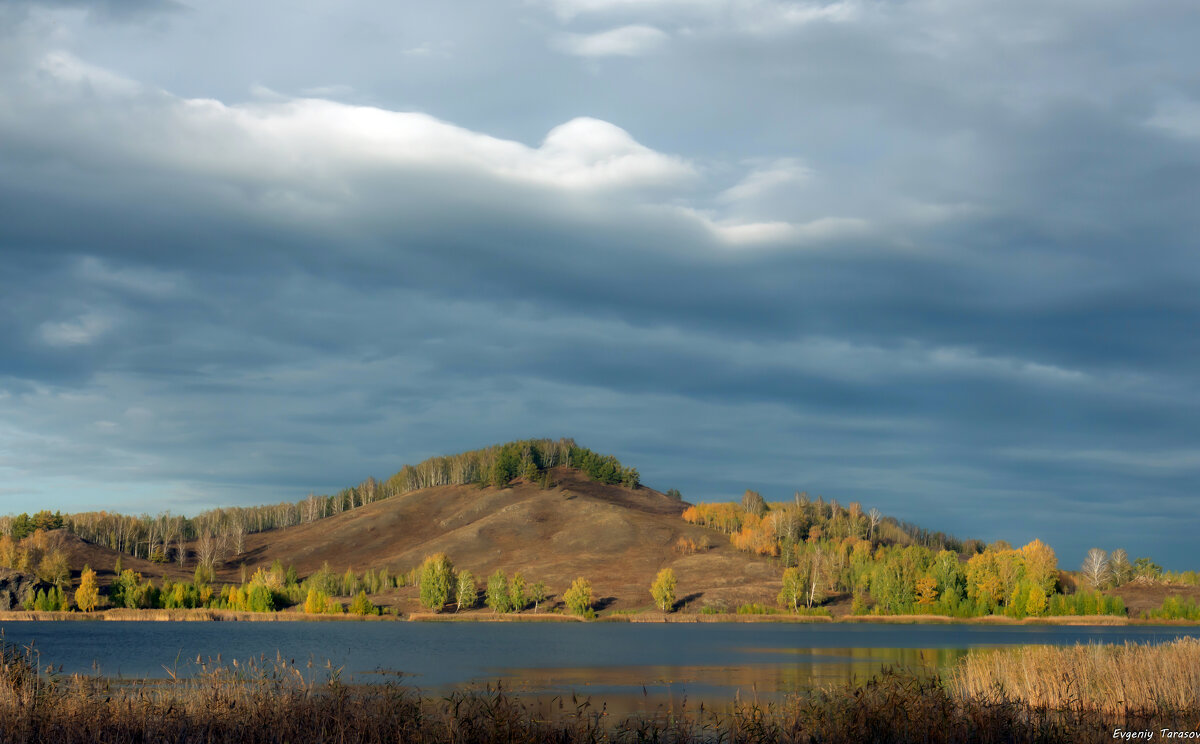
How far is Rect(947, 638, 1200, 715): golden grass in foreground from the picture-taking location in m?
31.7

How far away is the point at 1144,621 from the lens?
171 metres

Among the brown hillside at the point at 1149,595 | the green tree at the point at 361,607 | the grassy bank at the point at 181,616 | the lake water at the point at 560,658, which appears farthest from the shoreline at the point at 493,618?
the lake water at the point at 560,658

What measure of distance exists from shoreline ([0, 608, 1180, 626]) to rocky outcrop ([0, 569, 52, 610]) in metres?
3.98

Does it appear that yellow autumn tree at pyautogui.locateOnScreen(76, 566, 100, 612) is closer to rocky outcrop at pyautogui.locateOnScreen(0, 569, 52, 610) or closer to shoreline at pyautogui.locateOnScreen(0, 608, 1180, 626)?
shoreline at pyautogui.locateOnScreen(0, 608, 1180, 626)

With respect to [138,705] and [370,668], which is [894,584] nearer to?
[370,668]

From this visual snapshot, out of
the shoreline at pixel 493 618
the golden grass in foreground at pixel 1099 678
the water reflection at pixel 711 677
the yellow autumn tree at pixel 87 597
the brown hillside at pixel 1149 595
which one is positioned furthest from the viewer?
the brown hillside at pixel 1149 595

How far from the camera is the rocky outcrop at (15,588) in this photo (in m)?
182

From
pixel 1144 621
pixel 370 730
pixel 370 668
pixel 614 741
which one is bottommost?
pixel 1144 621

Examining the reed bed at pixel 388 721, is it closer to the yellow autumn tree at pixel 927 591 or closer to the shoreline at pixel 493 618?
the shoreline at pixel 493 618

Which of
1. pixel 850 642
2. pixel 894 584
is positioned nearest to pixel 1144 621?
pixel 894 584

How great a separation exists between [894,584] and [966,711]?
179986 mm

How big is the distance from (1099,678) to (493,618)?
170m

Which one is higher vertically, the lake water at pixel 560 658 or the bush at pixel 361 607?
the lake water at pixel 560 658

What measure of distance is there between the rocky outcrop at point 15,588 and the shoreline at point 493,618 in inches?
157
